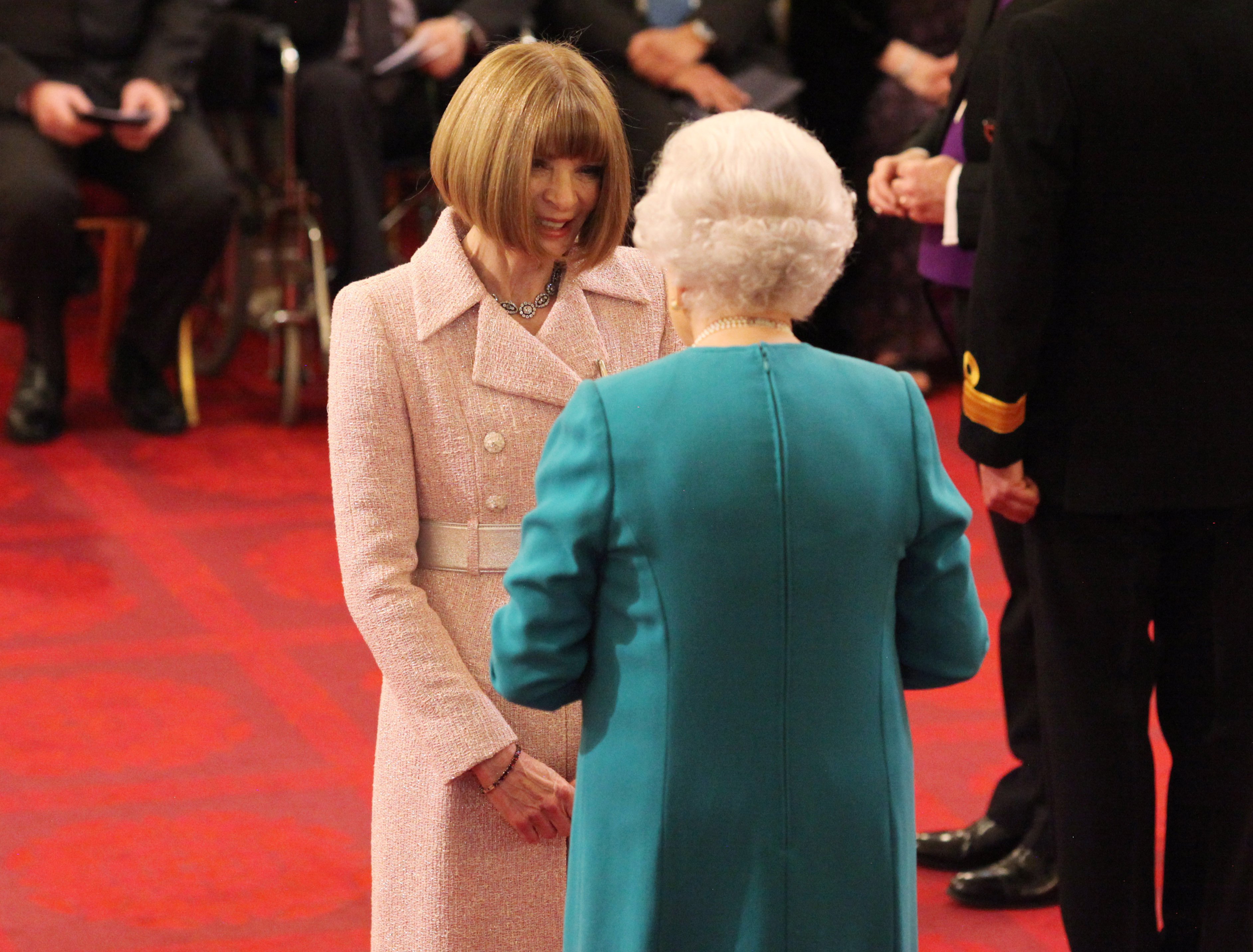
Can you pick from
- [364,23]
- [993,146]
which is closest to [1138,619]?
[993,146]

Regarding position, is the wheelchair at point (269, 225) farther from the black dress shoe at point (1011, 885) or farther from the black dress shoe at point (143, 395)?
the black dress shoe at point (1011, 885)

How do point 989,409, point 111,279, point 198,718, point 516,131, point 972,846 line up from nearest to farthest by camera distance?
1. point 516,131
2. point 989,409
3. point 972,846
4. point 198,718
5. point 111,279

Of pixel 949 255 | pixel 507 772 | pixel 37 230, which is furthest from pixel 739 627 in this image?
pixel 37 230

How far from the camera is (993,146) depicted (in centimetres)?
219

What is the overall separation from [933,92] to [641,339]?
140 inches

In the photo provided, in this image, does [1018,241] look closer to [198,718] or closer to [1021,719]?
[1021,719]

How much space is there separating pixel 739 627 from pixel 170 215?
4.16 meters

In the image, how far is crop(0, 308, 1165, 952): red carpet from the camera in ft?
8.92

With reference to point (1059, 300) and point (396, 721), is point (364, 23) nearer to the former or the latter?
point (1059, 300)

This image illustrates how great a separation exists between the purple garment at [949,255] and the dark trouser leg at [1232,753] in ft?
2.15

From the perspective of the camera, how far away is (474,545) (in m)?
1.80

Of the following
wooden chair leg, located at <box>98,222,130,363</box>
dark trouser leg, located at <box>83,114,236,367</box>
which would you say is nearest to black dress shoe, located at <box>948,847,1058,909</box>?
dark trouser leg, located at <box>83,114,236,367</box>

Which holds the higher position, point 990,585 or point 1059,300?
point 1059,300

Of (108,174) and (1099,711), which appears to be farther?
(108,174)
